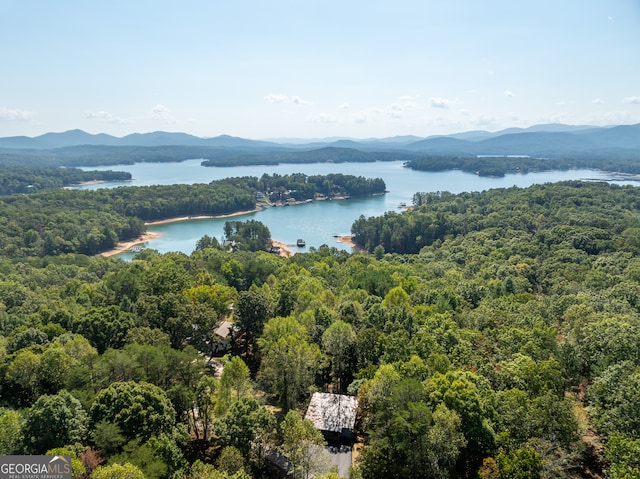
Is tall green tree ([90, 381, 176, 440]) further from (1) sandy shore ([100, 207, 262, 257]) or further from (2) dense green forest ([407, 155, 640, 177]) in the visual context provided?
(2) dense green forest ([407, 155, 640, 177])

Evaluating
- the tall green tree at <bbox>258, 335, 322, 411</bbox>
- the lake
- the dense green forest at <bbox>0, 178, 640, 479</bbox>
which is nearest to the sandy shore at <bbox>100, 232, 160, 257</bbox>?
the lake

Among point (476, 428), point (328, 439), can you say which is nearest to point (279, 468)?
point (328, 439)

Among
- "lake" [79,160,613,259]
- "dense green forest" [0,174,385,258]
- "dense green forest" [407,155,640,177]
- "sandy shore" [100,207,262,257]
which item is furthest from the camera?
"dense green forest" [407,155,640,177]

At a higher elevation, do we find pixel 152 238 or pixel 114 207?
pixel 114 207

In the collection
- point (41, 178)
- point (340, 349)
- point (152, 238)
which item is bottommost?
point (152, 238)

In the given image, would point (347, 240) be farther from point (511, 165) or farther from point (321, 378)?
point (511, 165)

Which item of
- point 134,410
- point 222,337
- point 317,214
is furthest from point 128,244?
point 134,410

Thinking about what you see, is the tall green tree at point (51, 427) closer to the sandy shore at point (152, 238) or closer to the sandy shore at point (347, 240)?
the sandy shore at point (152, 238)
